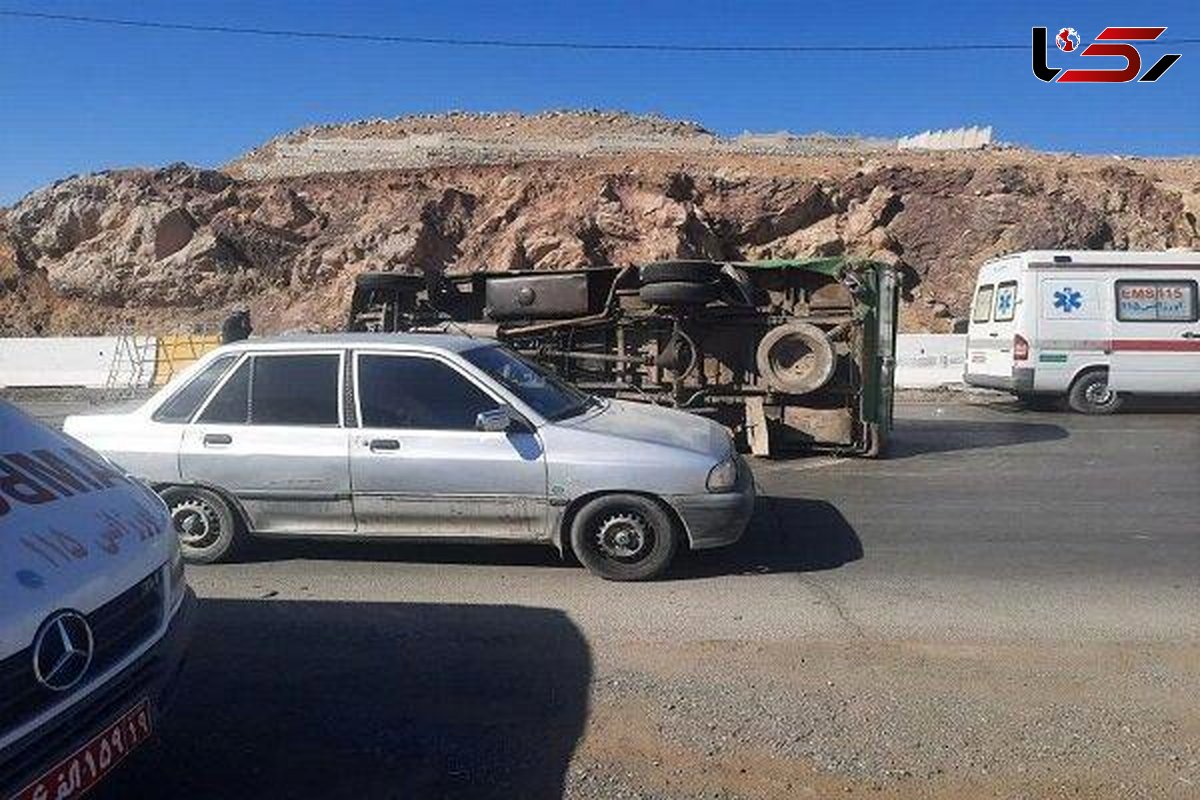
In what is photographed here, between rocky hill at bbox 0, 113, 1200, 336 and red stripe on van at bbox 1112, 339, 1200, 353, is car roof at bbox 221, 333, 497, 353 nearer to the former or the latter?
red stripe on van at bbox 1112, 339, 1200, 353

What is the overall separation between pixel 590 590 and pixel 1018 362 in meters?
10.6

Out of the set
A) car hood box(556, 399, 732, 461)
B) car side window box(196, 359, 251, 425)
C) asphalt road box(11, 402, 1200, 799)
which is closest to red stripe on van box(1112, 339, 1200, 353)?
asphalt road box(11, 402, 1200, 799)

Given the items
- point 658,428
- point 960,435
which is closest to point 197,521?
point 658,428

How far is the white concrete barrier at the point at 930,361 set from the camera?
18.0m

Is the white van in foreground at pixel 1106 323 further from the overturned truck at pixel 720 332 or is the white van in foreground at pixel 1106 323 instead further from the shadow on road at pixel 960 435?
the overturned truck at pixel 720 332

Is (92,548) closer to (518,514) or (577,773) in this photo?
(577,773)

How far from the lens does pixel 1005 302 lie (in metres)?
14.7

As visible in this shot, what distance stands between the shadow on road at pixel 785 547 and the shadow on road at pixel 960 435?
328cm

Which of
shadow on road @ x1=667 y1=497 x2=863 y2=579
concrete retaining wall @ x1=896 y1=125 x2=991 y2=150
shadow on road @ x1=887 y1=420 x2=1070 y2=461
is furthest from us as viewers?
concrete retaining wall @ x1=896 y1=125 x2=991 y2=150

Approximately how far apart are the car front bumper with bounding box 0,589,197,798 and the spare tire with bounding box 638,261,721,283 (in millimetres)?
7514

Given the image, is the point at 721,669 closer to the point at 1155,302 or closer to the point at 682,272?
the point at 682,272

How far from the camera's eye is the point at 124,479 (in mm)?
3641

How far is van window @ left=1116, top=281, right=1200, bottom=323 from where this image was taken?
1415cm

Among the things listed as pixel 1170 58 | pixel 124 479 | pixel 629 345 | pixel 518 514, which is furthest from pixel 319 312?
pixel 124 479
